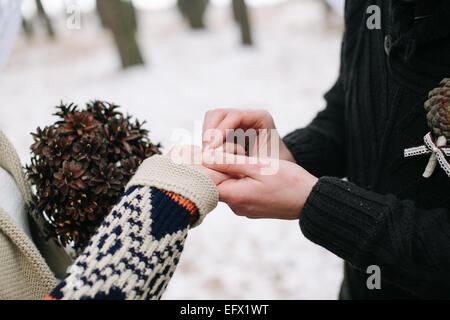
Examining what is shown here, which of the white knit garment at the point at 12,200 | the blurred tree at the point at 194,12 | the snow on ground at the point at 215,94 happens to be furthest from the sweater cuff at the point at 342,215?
the blurred tree at the point at 194,12

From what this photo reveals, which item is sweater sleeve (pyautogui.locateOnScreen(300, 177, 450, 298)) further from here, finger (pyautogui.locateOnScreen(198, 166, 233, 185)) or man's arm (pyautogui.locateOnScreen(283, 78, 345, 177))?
man's arm (pyautogui.locateOnScreen(283, 78, 345, 177))

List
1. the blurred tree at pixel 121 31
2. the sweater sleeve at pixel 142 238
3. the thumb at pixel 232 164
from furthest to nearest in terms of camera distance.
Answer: the blurred tree at pixel 121 31 < the thumb at pixel 232 164 < the sweater sleeve at pixel 142 238

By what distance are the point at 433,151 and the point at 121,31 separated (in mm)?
9300

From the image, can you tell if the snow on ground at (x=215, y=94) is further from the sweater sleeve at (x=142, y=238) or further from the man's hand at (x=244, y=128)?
the sweater sleeve at (x=142, y=238)

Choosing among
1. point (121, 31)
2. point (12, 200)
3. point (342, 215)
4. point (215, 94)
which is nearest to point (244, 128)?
point (342, 215)

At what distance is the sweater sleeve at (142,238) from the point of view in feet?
2.70

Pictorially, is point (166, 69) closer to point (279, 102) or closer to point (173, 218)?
point (279, 102)

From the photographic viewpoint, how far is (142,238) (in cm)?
88

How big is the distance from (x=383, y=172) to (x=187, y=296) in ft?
7.96

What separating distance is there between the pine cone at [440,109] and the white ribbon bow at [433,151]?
2 cm

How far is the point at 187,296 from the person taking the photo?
3213 mm

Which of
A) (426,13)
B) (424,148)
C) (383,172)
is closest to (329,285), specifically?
(383,172)

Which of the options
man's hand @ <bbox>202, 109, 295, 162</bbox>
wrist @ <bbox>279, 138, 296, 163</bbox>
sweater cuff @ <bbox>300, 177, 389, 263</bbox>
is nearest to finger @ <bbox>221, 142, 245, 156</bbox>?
man's hand @ <bbox>202, 109, 295, 162</bbox>

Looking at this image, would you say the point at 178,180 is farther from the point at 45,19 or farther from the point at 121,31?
the point at 45,19
